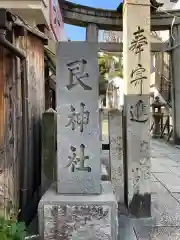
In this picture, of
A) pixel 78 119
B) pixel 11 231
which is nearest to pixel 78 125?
pixel 78 119

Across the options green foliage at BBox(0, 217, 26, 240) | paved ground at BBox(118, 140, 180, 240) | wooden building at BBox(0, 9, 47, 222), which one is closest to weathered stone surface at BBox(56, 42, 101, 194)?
wooden building at BBox(0, 9, 47, 222)

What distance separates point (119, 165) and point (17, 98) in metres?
2.50

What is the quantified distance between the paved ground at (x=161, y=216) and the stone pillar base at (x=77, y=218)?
0.93 m

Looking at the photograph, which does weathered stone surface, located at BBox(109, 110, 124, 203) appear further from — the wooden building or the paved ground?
the wooden building

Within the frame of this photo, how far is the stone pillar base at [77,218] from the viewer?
413 centimetres

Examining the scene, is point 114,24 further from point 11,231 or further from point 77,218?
point 11,231

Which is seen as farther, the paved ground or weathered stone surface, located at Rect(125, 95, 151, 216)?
weathered stone surface, located at Rect(125, 95, 151, 216)

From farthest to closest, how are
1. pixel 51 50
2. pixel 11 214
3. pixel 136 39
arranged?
pixel 51 50, pixel 136 39, pixel 11 214

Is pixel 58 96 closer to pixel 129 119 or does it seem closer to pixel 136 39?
pixel 129 119

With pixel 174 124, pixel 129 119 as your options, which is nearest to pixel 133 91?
pixel 129 119

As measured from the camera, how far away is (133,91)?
5.83 meters

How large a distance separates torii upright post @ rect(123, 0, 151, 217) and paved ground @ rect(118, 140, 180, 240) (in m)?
0.28

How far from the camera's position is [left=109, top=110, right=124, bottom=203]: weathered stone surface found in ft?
19.8

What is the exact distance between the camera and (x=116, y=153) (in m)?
6.10
